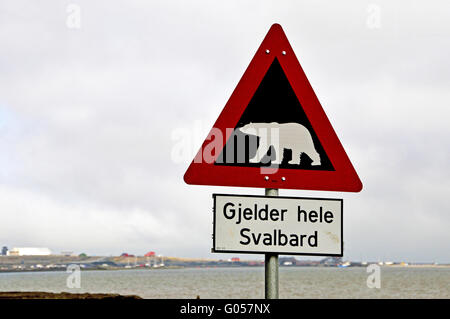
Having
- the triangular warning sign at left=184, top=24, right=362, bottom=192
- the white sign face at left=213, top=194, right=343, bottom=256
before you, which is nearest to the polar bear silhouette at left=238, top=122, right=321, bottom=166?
the triangular warning sign at left=184, top=24, right=362, bottom=192

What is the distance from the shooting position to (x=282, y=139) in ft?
11.0

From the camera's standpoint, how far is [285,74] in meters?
3.56

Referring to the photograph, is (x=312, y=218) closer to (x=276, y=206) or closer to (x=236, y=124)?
(x=276, y=206)

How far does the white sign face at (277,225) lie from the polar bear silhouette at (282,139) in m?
0.23

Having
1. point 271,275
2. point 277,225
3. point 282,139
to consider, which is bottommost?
point 271,275

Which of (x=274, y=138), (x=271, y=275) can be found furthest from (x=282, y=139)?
(x=271, y=275)

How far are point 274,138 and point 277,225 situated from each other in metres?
0.47

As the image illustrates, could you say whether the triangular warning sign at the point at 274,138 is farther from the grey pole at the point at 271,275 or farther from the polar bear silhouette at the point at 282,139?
the grey pole at the point at 271,275

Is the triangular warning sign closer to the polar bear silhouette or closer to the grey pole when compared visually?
the polar bear silhouette

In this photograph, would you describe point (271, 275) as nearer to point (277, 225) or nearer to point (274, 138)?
point (277, 225)

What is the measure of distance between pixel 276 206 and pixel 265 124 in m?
0.46
